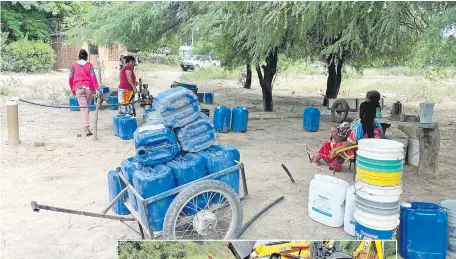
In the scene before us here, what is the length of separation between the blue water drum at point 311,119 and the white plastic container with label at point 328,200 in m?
5.48

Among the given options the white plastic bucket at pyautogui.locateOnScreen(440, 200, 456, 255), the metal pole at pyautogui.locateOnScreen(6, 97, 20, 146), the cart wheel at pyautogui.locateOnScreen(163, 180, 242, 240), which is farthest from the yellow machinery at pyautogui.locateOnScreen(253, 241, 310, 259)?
the metal pole at pyautogui.locateOnScreen(6, 97, 20, 146)

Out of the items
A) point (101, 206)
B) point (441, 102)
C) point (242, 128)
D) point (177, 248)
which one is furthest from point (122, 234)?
point (441, 102)

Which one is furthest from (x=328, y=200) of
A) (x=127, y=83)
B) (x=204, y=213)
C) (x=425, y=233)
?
(x=127, y=83)

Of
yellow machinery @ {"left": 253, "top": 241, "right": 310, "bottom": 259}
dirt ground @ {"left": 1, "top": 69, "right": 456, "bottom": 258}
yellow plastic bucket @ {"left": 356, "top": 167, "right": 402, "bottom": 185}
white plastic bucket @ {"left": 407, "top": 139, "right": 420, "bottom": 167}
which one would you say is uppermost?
yellow plastic bucket @ {"left": 356, "top": 167, "right": 402, "bottom": 185}

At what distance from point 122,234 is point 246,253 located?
80.3 inches

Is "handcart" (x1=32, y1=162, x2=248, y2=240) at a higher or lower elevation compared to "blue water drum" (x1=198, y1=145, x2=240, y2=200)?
lower

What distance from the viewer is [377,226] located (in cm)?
385

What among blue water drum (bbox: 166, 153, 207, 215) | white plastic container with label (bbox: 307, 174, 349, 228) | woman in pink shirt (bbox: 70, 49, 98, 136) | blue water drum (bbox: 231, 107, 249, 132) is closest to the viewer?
blue water drum (bbox: 166, 153, 207, 215)

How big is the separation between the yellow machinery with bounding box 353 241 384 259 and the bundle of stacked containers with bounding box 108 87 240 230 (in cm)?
159

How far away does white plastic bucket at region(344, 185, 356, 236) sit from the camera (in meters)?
4.35

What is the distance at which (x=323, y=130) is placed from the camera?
10.5 m

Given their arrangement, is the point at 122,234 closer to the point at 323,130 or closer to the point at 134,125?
the point at 134,125

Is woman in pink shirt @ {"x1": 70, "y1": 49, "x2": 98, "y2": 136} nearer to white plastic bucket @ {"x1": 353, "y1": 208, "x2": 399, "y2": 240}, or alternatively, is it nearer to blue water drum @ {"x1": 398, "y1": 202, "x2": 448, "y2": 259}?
white plastic bucket @ {"x1": 353, "y1": 208, "x2": 399, "y2": 240}

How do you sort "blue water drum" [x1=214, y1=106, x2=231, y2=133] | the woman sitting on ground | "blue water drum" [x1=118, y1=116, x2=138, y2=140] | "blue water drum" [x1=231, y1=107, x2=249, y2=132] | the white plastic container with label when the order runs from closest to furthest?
the white plastic container with label, the woman sitting on ground, "blue water drum" [x1=118, y1=116, x2=138, y2=140], "blue water drum" [x1=214, y1=106, x2=231, y2=133], "blue water drum" [x1=231, y1=107, x2=249, y2=132]
